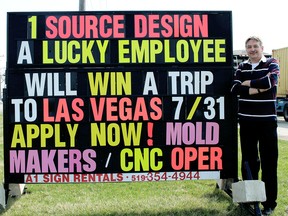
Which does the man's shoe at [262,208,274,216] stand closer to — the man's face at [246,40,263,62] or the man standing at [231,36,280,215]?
the man standing at [231,36,280,215]

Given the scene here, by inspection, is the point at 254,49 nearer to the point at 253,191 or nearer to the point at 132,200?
the point at 253,191

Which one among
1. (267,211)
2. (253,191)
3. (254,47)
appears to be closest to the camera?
(253,191)

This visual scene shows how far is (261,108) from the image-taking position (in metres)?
4.73

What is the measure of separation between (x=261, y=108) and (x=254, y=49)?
67 cm

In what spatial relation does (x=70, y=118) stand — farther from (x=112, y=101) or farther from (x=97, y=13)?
(x=97, y=13)

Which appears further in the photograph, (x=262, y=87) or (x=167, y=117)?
(x=167, y=117)

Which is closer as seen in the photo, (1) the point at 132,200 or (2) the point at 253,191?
(2) the point at 253,191

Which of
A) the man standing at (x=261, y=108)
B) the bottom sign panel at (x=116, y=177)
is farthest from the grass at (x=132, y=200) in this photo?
the man standing at (x=261, y=108)

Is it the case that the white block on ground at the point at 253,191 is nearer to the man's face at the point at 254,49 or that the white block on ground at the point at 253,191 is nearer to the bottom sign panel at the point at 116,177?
the bottom sign panel at the point at 116,177

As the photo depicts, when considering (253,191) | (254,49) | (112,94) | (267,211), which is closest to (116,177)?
(112,94)

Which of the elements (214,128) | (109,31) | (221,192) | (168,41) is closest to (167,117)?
(214,128)

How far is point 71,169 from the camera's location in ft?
16.2

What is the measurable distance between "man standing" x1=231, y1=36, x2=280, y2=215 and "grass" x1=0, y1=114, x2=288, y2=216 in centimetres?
54

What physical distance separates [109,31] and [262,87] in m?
1.86
